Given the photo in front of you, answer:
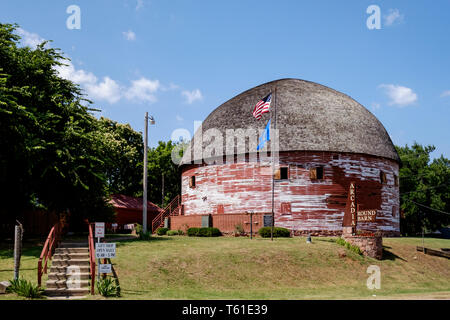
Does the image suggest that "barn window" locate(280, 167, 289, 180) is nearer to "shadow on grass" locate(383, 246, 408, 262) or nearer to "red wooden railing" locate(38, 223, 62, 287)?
"shadow on grass" locate(383, 246, 408, 262)

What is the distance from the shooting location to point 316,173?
32844mm

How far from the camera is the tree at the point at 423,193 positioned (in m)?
55.2

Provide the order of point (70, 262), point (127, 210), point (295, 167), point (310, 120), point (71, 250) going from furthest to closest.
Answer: point (127, 210) → point (310, 120) → point (295, 167) → point (71, 250) → point (70, 262)

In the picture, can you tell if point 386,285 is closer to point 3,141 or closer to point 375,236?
point 375,236

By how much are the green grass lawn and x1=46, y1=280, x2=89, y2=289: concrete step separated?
1.34 m

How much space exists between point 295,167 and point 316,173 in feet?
5.22

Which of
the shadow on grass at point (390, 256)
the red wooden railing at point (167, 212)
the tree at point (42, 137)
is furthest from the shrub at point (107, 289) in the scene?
the red wooden railing at point (167, 212)

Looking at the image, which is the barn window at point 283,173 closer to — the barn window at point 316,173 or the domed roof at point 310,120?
the domed roof at point 310,120

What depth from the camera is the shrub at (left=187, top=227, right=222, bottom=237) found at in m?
33.1

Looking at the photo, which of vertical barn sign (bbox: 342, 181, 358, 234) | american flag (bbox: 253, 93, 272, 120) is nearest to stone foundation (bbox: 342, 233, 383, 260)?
vertical barn sign (bbox: 342, 181, 358, 234)

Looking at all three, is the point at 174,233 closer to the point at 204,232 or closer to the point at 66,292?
the point at 204,232

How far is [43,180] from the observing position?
83.7 ft

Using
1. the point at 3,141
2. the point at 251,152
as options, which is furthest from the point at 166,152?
the point at 3,141

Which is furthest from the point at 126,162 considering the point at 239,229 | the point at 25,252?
the point at 25,252
